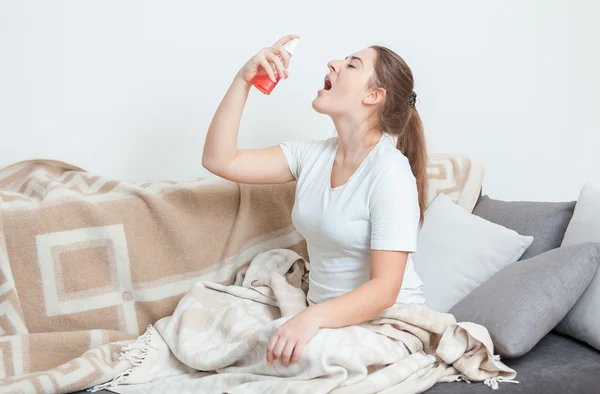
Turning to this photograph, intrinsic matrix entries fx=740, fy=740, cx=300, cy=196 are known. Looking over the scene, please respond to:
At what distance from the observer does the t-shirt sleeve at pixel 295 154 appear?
191cm

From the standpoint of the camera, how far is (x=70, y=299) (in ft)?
5.84

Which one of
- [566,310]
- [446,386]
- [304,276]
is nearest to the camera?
[446,386]

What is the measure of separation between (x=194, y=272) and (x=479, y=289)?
74cm

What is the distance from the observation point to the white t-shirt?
1.60m

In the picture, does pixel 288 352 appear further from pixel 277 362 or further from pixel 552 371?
pixel 552 371

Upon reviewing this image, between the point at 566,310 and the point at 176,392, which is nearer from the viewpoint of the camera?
the point at 176,392

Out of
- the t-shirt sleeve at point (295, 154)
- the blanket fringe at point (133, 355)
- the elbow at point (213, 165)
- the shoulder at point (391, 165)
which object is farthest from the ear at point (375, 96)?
the blanket fringe at point (133, 355)

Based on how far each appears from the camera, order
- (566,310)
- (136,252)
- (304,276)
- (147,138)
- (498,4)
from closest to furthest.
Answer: (566,310) < (136,252) < (304,276) < (147,138) < (498,4)

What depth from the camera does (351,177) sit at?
1720 millimetres

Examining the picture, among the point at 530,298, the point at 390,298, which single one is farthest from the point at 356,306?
the point at 530,298

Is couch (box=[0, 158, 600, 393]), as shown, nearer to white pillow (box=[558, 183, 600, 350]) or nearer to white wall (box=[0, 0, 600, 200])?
white pillow (box=[558, 183, 600, 350])

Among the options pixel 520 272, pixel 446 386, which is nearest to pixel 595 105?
pixel 520 272

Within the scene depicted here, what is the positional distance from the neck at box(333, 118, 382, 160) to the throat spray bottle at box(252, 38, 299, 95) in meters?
0.18

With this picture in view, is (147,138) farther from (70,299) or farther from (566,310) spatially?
(566,310)
